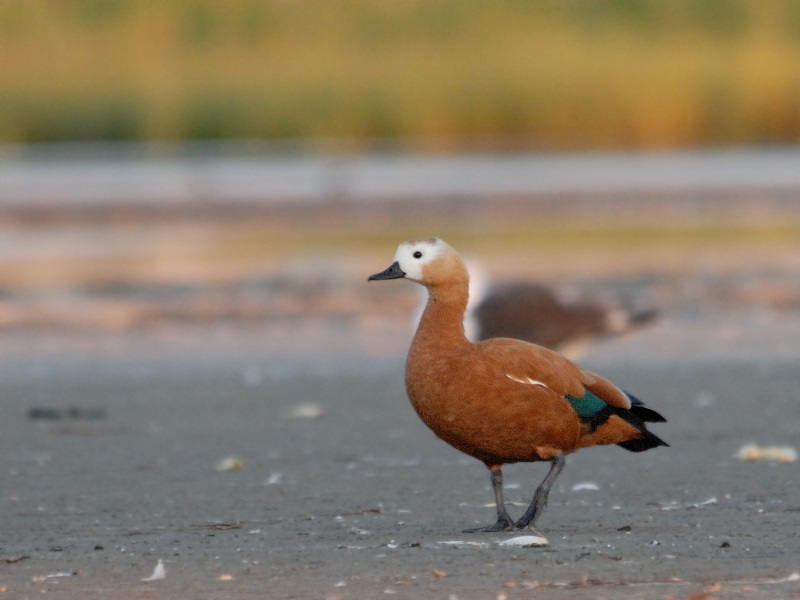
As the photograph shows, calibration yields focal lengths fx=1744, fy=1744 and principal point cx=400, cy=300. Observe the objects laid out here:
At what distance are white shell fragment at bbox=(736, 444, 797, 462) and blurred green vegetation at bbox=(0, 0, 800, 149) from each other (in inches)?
865

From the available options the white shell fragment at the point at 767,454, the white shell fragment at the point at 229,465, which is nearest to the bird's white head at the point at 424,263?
the white shell fragment at the point at 229,465

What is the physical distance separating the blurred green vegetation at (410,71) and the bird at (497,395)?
23.4 meters

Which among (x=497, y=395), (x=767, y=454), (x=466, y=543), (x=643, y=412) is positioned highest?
(x=497, y=395)

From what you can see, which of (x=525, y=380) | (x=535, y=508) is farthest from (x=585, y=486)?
(x=525, y=380)

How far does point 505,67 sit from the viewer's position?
3609 cm

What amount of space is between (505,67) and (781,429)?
28.8 metres

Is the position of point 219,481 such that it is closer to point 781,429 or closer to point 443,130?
point 781,429

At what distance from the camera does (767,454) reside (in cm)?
698

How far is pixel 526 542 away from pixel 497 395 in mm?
476

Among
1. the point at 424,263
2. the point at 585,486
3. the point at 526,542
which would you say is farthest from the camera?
the point at 585,486

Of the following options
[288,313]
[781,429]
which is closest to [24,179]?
[288,313]

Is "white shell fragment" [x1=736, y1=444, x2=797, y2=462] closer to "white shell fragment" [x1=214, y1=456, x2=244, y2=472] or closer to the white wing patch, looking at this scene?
the white wing patch

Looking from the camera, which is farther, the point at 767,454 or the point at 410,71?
the point at 410,71

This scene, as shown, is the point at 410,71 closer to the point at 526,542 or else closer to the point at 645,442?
the point at 645,442
